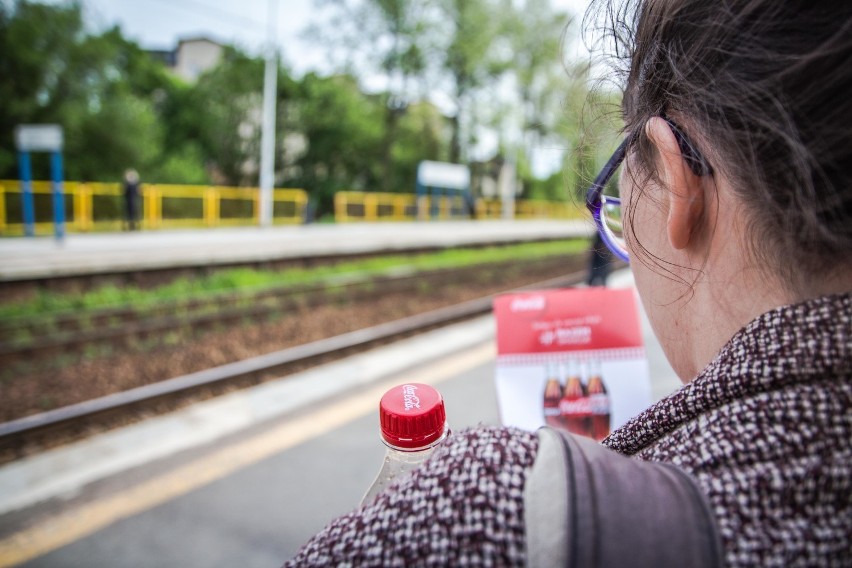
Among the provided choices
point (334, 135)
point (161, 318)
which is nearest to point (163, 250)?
point (161, 318)

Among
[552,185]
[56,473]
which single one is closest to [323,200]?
[552,185]

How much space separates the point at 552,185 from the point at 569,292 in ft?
166

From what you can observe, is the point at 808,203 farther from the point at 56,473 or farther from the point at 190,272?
the point at 190,272

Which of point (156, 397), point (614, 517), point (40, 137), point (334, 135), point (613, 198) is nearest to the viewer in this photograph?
point (614, 517)

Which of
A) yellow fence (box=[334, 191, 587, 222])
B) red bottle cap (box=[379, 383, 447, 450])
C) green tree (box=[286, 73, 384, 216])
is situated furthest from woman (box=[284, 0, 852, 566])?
green tree (box=[286, 73, 384, 216])

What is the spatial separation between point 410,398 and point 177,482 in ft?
11.3

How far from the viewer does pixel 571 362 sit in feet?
4.34

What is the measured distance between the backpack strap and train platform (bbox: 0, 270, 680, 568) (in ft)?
7.16

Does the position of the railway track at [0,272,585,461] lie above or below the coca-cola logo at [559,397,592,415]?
below

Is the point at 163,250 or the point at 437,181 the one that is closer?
the point at 163,250

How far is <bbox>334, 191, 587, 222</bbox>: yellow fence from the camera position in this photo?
27.6m

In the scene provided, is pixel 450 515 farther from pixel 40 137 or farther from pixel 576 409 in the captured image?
pixel 40 137

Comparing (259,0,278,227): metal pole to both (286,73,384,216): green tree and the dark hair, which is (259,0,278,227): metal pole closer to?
(286,73,384,216): green tree

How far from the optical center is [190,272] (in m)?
11.6
